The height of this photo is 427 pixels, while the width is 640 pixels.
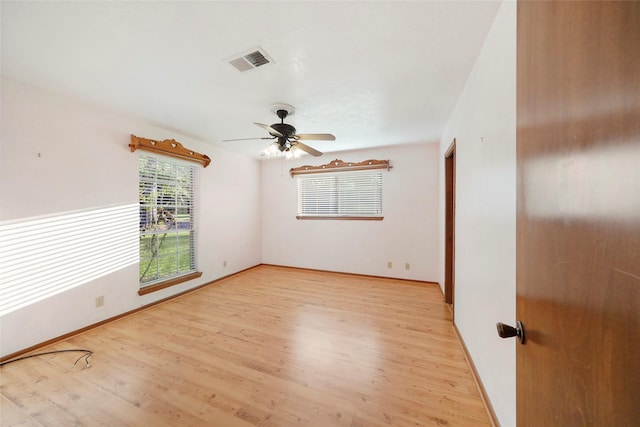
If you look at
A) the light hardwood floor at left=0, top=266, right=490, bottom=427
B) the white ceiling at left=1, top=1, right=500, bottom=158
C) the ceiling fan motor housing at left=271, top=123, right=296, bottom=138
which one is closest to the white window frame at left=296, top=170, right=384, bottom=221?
the white ceiling at left=1, top=1, right=500, bottom=158

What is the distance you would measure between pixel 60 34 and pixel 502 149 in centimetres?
285

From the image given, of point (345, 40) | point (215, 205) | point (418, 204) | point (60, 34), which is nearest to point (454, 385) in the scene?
point (345, 40)

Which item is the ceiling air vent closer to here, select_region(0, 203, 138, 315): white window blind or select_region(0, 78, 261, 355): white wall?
select_region(0, 78, 261, 355): white wall

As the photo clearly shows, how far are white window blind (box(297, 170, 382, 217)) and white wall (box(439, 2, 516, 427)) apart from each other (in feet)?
7.40

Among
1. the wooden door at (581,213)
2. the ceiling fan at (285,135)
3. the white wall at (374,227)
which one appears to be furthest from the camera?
the white wall at (374,227)

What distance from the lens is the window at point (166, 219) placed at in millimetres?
3098

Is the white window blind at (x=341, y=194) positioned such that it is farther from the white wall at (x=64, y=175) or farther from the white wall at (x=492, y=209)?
the white wall at (x=64, y=175)

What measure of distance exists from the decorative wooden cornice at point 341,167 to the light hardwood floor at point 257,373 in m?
2.42

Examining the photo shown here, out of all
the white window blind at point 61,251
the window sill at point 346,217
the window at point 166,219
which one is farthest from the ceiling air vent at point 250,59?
the window sill at point 346,217

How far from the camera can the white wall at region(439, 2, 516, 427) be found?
1176 millimetres

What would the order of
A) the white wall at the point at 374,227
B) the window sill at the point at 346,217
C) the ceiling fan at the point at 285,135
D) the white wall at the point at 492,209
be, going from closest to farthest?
the white wall at the point at 492,209 < the ceiling fan at the point at 285,135 < the white wall at the point at 374,227 < the window sill at the point at 346,217

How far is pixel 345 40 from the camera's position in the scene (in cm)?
152

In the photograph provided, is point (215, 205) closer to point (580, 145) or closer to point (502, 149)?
point (502, 149)

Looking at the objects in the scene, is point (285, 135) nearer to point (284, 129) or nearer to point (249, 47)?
point (284, 129)
